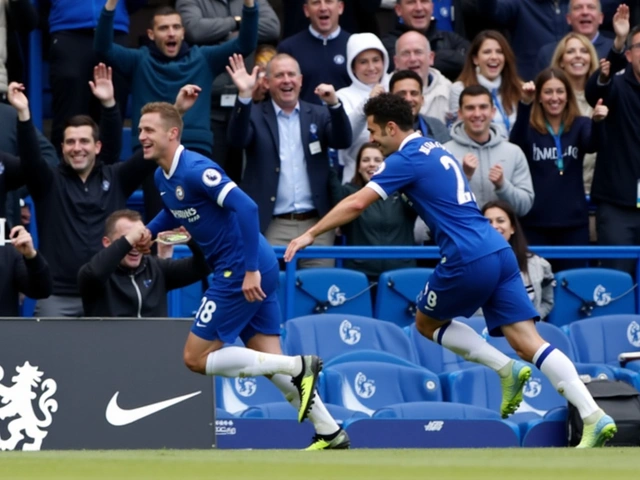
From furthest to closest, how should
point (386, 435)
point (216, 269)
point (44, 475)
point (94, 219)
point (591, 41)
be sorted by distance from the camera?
1. point (591, 41)
2. point (94, 219)
3. point (386, 435)
4. point (216, 269)
5. point (44, 475)

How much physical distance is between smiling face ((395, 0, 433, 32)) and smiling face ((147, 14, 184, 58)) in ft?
6.55

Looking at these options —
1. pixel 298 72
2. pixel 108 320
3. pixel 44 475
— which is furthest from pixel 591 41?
A: pixel 44 475

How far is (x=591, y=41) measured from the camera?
40.4 feet

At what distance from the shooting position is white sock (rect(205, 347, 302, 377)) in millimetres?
8039

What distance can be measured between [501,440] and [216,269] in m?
2.16

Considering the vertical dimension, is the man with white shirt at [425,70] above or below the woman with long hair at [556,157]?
above

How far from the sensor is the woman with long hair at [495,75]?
11.4 metres

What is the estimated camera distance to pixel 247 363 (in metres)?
8.10

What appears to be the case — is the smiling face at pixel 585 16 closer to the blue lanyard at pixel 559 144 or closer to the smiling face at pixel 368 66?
the blue lanyard at pixel 559 144

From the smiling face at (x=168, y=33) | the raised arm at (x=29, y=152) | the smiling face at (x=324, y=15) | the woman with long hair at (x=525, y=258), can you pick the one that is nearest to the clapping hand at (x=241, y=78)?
the smiling face at (x=168, y=33)

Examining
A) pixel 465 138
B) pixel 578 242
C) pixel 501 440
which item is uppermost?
pixel 465 138

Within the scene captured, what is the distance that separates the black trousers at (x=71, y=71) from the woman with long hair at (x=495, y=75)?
2.70m

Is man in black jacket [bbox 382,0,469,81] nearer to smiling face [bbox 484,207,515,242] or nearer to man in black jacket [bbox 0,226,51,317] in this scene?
smiling face [bbox 484,207,515,242]

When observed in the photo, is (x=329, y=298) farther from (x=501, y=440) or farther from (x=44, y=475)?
(x=44, y=475)
